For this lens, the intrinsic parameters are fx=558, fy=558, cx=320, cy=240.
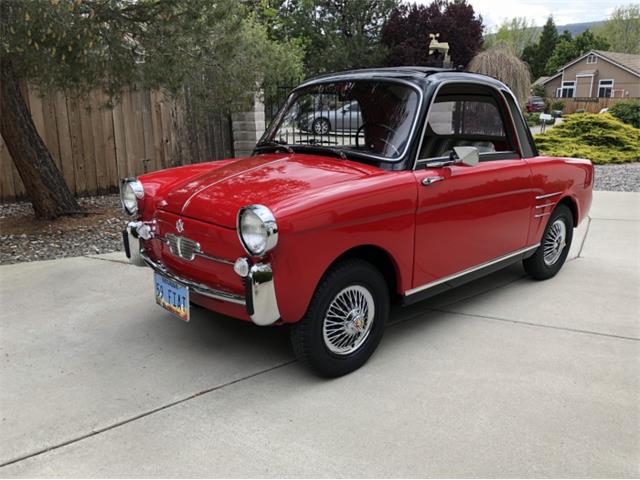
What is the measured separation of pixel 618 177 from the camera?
11.5 m

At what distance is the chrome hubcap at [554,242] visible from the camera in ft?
16.4

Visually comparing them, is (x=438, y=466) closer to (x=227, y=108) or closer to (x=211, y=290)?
(x=211, y=290)

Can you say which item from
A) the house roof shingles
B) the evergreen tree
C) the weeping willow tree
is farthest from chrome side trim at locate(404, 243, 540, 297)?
the evergreen tree

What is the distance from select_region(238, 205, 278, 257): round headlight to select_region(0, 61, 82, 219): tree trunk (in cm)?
461

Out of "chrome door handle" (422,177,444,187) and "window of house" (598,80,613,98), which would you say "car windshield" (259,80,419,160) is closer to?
"chrome door handle" (422,177,444,187)

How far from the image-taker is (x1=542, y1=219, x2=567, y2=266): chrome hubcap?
4984 millimetres

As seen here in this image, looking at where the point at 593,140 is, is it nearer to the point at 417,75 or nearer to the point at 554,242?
the point at 554,242

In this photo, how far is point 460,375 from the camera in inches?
130

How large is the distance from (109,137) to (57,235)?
2785mm

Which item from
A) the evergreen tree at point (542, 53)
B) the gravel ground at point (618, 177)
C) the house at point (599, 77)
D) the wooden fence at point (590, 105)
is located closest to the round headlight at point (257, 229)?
the gravel ground at point (618, 177)

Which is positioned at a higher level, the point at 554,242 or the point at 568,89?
the point at 568,89


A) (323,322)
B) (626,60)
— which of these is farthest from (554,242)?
(626,60)

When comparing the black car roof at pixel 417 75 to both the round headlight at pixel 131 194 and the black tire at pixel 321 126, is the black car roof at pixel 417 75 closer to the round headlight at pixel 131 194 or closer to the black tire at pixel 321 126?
the black tire at pixel 321 126

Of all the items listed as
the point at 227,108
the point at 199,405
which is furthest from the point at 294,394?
the point at 227,108
